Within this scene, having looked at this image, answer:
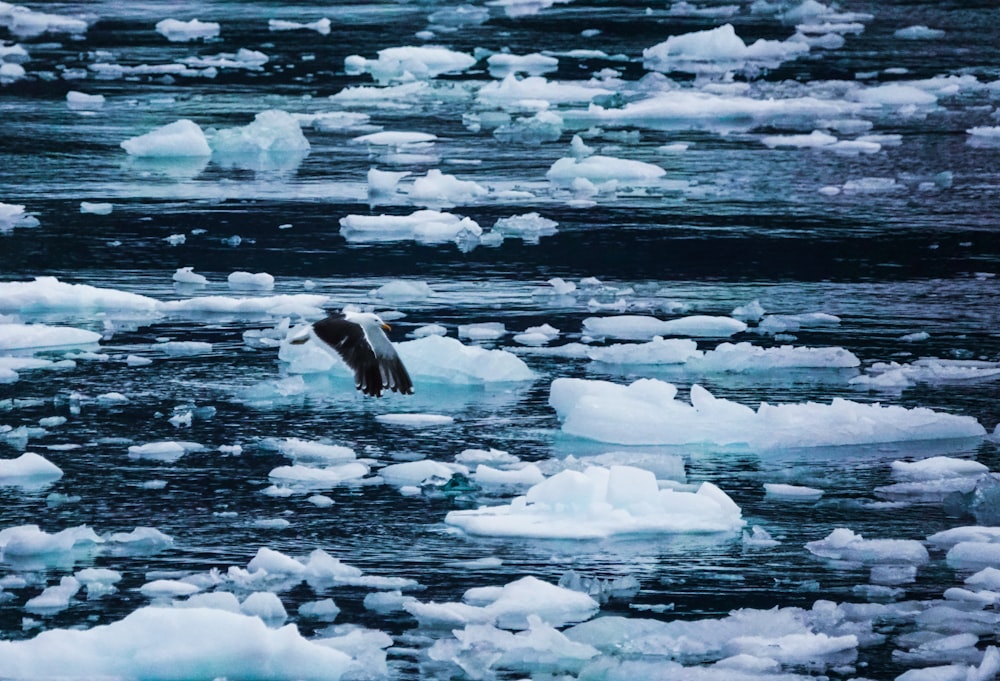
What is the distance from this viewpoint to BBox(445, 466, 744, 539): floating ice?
23.2 ft

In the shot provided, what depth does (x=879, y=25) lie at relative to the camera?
71.7 ft

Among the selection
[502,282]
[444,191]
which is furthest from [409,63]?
[502,282]

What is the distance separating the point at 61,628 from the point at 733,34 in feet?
47.4

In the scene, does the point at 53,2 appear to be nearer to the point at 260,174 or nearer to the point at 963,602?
the point at 260,174

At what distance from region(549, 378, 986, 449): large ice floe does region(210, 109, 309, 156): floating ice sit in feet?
22.4

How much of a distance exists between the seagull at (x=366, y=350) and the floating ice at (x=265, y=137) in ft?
24.5

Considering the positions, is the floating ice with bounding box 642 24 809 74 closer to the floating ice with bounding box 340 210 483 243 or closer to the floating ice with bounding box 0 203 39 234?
the floating ice with bounding box 340 210 483 243

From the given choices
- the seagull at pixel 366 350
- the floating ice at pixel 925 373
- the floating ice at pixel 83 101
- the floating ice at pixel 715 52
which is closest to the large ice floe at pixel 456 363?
the floating ice at pixel 925 373

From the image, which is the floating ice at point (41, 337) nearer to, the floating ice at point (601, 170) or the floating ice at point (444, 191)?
the floating ice at point (444, 191)

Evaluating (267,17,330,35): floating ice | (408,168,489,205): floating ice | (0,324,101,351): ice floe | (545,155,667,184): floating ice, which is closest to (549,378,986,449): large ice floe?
(0,324,101,351): ice floe

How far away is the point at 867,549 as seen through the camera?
6.83 m

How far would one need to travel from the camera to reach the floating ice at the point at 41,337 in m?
9.50

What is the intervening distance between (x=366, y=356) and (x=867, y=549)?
186cm

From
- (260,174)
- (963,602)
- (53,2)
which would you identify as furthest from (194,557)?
(53,2)
